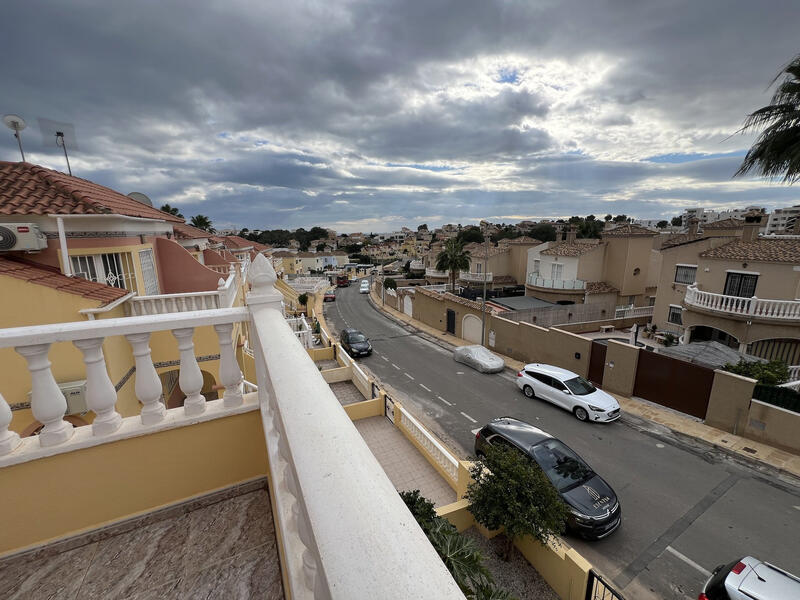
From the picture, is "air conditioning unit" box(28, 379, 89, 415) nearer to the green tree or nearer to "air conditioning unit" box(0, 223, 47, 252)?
"air conditioning unit" box(0, 223, 47, 252)

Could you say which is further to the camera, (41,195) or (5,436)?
(41,195)

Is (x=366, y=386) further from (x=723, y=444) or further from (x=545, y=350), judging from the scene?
(x=723, y=444)

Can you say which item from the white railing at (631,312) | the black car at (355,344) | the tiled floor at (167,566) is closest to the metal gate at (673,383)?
the white railing at (631,312)

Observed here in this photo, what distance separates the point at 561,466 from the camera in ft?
25.8

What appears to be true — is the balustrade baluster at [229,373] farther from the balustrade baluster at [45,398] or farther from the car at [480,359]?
the car at [480,359]

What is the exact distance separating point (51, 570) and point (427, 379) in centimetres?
1510

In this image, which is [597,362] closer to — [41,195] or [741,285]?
[741,285]

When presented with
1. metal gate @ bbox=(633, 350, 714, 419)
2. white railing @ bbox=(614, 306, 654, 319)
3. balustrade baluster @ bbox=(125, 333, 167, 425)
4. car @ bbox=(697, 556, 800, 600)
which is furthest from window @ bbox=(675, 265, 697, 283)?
balustrade baluster @ bbox=(125, 333, 167, 425)

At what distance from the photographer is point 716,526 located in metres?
7.63

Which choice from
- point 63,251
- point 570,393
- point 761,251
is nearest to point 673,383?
point 570,393

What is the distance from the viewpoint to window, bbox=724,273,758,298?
16.0m

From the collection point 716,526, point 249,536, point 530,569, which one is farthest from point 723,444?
point 249,536

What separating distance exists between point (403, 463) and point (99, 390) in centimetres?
803

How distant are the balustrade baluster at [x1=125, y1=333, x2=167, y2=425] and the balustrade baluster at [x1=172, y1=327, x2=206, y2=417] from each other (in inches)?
6.3
